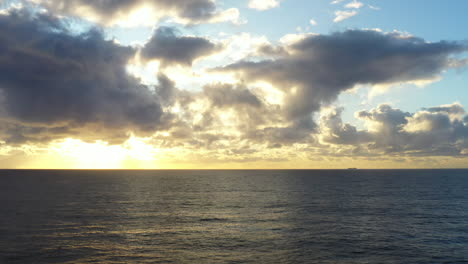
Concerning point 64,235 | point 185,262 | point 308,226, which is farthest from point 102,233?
point 308,226

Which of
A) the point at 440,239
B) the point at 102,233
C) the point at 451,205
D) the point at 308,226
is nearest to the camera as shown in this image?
the point at 440,239

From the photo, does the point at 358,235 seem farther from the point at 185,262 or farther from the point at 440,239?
the point at 185,262

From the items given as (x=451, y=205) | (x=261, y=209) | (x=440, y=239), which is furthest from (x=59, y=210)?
(x=451, y=205)

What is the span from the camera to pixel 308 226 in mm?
67750

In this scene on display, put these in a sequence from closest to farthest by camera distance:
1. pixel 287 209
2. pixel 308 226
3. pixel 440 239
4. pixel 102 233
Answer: pixel 440 239 → pixel 102 233 → pixel 308 226 → pixel 287 209

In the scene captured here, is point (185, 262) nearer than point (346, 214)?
Yes

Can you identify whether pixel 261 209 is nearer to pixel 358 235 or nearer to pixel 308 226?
pixel 308 226

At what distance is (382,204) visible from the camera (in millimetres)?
101875

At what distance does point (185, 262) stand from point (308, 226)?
1246 inches

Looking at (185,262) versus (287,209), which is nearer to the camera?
(185,262)

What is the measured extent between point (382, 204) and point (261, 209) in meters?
39.9

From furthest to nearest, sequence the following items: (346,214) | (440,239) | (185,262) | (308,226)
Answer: (346,214)
(308,226)
(440,239)
(185,262)

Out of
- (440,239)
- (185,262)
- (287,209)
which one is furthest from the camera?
(287,209)

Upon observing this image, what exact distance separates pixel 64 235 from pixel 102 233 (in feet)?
20.8
